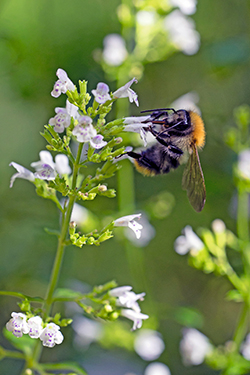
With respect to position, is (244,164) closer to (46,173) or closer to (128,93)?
(128,93)

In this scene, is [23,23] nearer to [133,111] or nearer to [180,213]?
[133,111]

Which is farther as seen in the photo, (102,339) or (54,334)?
(102,339)

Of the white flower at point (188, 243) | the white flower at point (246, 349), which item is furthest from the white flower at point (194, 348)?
the white flower at point (188, 243)

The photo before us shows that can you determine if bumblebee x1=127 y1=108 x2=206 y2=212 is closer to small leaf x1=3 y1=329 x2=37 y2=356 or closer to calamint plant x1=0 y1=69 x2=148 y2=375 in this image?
calamint plant x1=0 y1=69 x2=148 y2=375

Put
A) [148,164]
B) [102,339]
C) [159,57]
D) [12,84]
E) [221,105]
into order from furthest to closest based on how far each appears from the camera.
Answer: [221,105]
[12,84]
[159,57]
[102,339]
[148,164]

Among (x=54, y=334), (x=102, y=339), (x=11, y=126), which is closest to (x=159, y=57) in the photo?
(x=11, y=126)

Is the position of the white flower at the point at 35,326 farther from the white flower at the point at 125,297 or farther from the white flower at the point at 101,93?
the white flower at the point at 101,93
